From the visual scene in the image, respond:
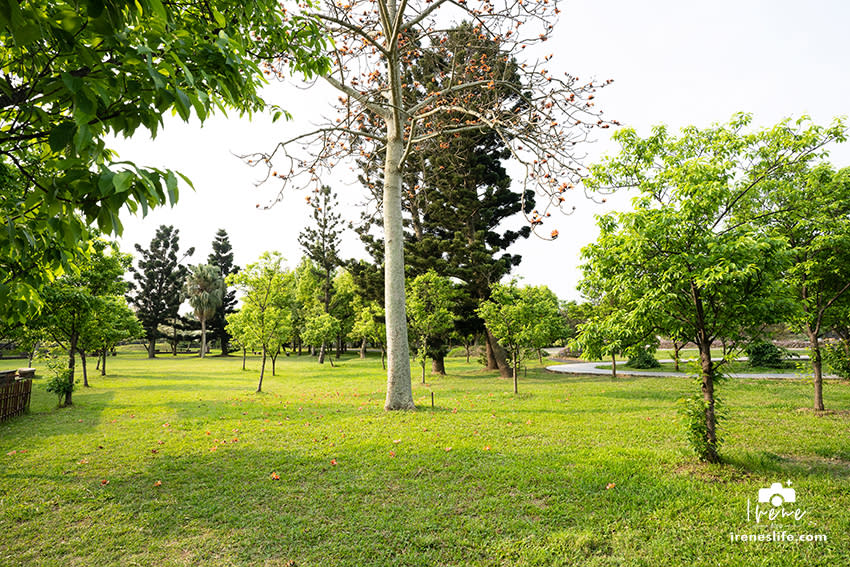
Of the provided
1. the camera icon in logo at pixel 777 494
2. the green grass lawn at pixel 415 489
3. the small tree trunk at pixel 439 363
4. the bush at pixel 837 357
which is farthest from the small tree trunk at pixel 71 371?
the bush at pixel 837 357

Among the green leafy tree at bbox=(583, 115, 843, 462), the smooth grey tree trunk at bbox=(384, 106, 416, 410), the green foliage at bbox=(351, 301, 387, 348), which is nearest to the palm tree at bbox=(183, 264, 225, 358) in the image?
the green foliage at bbox=(351, 301, 387, 348)

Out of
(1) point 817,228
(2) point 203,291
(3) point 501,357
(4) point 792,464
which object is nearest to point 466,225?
(3) point 501,357

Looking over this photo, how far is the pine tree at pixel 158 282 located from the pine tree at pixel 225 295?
171 inches

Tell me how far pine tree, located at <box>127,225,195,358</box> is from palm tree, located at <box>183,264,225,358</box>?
162 cm

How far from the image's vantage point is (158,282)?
45.1 meters

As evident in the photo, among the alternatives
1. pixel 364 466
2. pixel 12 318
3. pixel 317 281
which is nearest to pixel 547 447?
pixel 364 466

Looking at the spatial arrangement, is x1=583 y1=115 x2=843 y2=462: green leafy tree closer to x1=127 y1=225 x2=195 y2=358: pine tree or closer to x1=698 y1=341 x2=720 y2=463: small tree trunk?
x1=698 y1=341 x2=720 y2=463: small tree trunk

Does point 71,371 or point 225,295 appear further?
point 225,295

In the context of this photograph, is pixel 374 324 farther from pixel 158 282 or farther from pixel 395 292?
pixel 158 282

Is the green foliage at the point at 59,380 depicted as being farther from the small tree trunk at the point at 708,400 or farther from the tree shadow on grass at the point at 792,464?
the tree shadow on grass at the point at 792,464

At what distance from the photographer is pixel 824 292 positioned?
28.2ft

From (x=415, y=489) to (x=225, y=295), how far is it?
162ft

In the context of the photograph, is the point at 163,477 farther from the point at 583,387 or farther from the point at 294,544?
the point at 583,387

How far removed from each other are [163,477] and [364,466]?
105 inches
